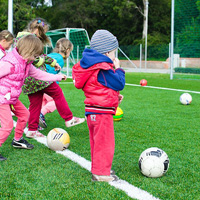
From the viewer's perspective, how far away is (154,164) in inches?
127

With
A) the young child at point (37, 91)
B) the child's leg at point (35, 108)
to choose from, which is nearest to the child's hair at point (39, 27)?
the young child at point (37, 91)

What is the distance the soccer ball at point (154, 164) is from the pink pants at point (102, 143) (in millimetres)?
399

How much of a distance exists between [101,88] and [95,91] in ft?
0.21

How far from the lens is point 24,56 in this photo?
3.81 metres

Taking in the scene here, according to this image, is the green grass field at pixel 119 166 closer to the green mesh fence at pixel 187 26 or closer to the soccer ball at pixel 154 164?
the soccer ball at pixel 154 164

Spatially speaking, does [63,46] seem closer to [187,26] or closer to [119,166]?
[119,166]

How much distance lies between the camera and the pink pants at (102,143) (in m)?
3.11

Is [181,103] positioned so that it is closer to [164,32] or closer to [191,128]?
[191,128]

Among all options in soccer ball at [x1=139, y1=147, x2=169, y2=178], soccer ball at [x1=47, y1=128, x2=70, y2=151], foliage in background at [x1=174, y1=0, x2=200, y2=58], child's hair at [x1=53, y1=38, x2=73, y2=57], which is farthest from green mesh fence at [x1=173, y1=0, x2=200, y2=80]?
soccer ball at [x1=139, y1=147, x2=169, y2=178]

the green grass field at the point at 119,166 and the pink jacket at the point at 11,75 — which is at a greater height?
the pink jacket at the point at 11,75

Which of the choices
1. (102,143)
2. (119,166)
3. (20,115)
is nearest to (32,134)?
(20,115)

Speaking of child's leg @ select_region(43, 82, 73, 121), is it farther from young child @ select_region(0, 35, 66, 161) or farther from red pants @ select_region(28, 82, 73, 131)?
young child @ select_region(0, 35, 66, 161)

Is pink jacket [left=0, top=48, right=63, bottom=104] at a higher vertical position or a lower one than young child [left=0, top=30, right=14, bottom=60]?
lower

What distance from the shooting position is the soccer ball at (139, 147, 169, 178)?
323cm
